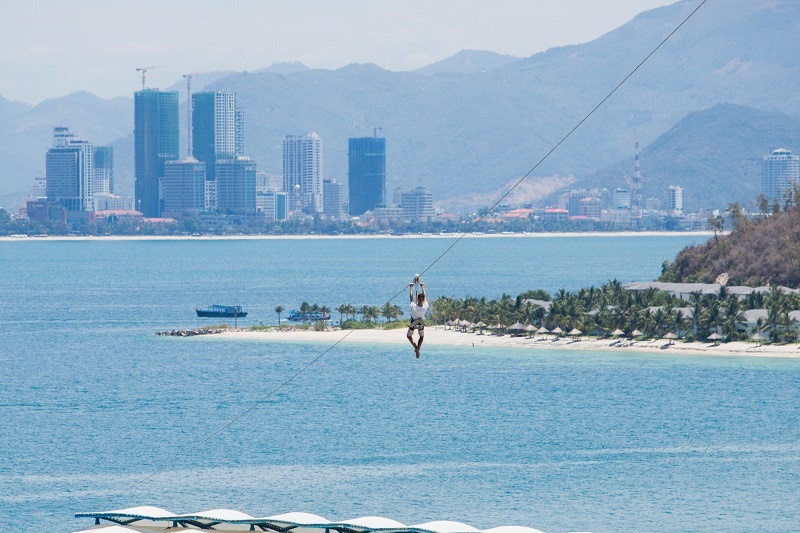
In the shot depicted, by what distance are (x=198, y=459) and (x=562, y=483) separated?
24.3m

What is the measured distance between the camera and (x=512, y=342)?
455 feet

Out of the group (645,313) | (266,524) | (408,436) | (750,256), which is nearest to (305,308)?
(645,313)

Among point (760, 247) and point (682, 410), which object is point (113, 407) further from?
point (760, 247)

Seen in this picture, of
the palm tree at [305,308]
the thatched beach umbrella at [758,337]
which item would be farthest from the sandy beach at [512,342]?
the palm tree at [305,308]

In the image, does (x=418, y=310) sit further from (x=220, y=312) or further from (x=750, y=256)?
(x=220, y=312)

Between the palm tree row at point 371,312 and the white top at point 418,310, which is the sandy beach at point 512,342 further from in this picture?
the white top at point 418,310

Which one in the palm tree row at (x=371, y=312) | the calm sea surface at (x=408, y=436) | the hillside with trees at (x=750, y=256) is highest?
the hillside with trees at (x=750, y=256)

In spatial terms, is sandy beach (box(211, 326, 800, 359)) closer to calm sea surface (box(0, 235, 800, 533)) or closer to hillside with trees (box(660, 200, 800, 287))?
calm sea surface (box(0, 235, 800, 533))

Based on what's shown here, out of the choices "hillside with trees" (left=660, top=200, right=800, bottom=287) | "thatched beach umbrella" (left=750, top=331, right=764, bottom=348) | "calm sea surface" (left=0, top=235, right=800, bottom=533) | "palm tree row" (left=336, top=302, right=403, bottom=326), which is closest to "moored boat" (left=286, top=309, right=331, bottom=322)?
"palm tree row" (left=336, top=302, right=403, bottom=326)

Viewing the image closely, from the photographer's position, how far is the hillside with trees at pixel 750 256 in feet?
557

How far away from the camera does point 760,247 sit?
178750mm

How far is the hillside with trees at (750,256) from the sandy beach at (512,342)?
37.1 meters

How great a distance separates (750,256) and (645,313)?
48.0 m

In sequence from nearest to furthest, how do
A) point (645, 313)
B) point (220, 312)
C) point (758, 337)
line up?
1. point (758, 337)
2. point (645, 313)
3. point (220, 312)
